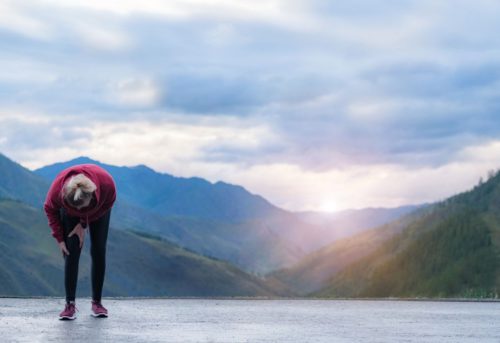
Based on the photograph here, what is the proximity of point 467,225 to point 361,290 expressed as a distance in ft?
103

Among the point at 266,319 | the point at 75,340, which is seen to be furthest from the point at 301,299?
the point at 75,340

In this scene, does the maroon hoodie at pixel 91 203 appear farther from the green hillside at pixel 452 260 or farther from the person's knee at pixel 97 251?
the green hillside at pixel 452 260

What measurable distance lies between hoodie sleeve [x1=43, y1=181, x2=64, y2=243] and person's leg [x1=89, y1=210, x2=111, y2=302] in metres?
0.49

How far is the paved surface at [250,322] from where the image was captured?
11.9 metres

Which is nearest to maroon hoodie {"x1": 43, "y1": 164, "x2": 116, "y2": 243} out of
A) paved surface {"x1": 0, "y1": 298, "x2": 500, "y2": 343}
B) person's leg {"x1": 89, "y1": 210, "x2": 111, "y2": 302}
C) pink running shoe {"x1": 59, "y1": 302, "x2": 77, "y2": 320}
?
person's leg {"x1": 89, "y1": 210, "x2": 111, "y2": 302}

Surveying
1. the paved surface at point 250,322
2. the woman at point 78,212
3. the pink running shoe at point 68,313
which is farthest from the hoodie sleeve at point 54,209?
the paved surface at point 250,322

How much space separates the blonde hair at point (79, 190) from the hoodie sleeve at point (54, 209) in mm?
528

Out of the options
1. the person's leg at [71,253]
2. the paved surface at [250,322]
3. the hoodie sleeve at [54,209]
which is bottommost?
the paved surface at [250,322]

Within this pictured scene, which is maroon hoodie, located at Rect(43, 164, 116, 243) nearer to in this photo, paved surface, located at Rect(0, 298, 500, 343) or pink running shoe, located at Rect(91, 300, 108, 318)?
pink running shoe, located at Rect(91, 300, 108, 318)

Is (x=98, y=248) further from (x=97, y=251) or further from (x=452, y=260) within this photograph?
(x=452, y=260)

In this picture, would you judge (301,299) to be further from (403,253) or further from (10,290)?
(10,290)

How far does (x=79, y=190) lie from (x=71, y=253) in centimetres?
157

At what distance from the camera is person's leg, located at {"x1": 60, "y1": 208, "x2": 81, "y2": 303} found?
1421cm

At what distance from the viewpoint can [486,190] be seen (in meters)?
145
